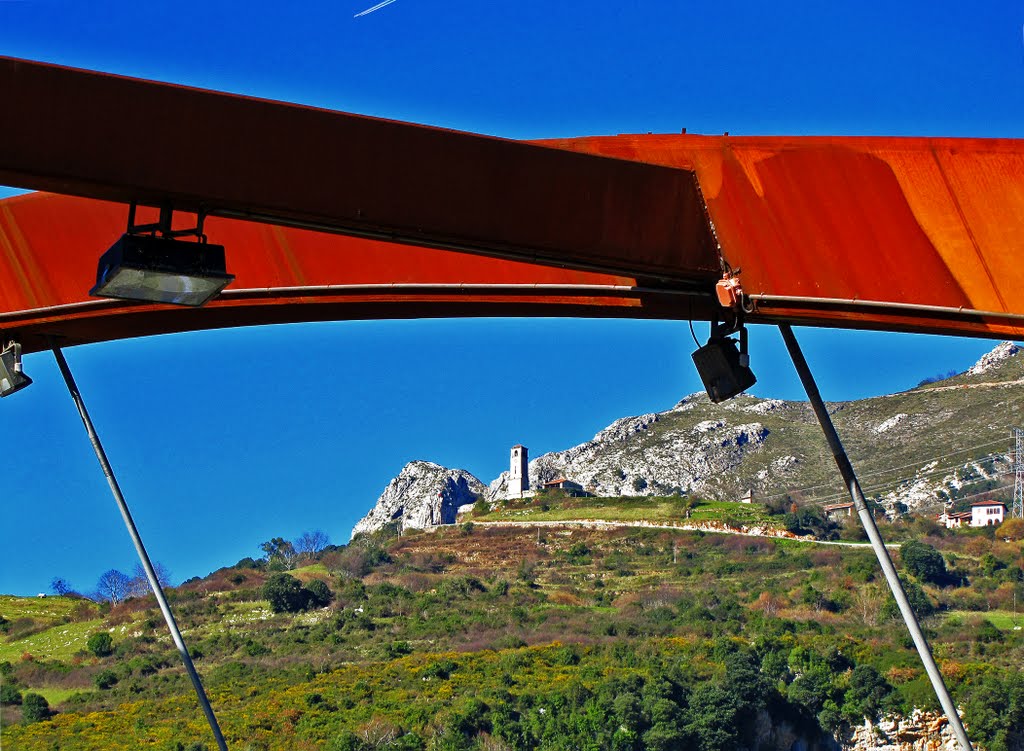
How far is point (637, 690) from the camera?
2202 inches

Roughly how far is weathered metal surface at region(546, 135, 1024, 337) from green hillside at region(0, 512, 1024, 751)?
45.6 meters

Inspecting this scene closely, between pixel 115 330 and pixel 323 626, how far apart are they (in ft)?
218

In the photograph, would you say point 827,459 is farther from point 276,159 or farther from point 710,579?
point 276,159

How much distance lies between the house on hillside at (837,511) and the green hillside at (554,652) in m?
5.28

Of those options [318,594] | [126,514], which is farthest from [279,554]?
[126,514]

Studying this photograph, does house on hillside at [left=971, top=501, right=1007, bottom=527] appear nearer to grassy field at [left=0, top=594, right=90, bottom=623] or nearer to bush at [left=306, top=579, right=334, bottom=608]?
bush at [left=306, top=579, right=334, bottom=608]

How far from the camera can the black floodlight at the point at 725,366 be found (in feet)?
16.8

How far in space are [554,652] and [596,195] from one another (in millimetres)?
59612

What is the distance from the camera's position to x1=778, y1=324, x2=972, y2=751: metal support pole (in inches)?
184

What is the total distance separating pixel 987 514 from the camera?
86.2 m

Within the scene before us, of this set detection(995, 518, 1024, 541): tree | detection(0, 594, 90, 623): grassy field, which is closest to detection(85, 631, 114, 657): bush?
detection(0, 594, 90, 623): grassy field

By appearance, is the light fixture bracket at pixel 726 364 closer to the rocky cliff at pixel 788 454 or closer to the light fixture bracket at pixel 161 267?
the light fixture bracket at pixel 161 267

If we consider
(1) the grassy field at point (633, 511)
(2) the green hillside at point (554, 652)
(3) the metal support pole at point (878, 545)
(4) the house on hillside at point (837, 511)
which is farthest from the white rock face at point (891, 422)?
(3) the metal support pole at point (878, 545)

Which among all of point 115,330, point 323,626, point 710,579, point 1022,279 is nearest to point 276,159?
point 1022,279
